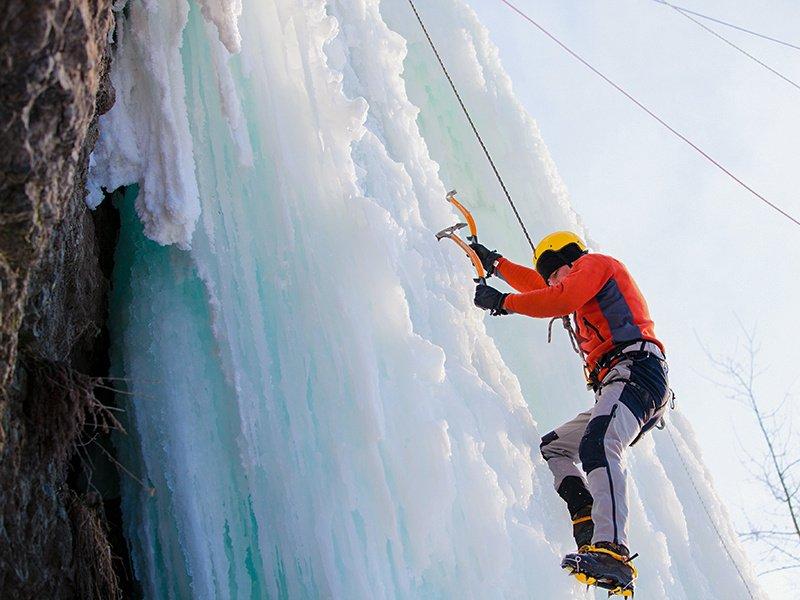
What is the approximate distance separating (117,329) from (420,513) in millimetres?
1569

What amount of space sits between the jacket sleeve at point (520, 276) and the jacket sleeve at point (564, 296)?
1.89 ft

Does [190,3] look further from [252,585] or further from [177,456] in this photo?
[252,585]

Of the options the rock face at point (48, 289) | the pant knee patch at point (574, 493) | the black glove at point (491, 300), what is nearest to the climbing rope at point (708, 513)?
the pant knee patch at point (574, 493)

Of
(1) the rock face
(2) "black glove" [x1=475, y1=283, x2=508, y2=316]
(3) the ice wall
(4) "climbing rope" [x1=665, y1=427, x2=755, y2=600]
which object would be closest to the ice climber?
(2) "black glove" [x1=475, y1=283, x2=508, y2=316]

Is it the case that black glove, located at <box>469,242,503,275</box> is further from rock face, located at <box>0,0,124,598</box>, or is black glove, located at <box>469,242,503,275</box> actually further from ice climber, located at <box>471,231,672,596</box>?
rock face, located at <box>0,0,124,598</box>

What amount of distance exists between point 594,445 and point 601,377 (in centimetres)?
40

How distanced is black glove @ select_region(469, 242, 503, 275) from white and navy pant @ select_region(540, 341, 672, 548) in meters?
0.85

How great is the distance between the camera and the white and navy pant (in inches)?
128

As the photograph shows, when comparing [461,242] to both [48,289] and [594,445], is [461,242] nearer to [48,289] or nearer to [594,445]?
[594,445]

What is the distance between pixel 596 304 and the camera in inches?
147

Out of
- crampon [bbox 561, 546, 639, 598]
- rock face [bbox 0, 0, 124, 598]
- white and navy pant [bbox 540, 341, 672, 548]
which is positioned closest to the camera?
rock face [bbox 0, 0, 124, 598]

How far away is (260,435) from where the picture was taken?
3523 millimetres

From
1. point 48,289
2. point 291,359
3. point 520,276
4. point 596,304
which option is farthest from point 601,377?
point 48,289

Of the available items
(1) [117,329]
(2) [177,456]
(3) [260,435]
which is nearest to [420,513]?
(3) [260,435]
